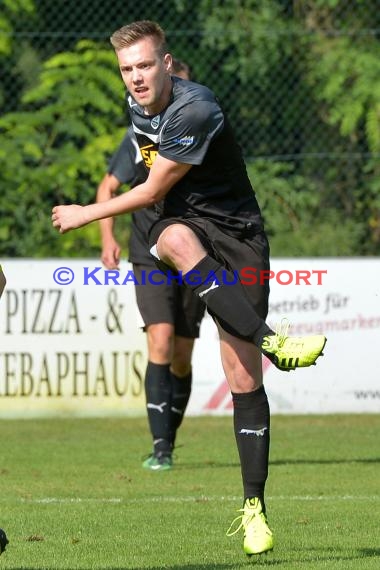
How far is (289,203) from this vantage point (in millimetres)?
13180

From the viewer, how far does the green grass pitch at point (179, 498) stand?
5.26 meters

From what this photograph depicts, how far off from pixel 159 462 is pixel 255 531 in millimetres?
2973

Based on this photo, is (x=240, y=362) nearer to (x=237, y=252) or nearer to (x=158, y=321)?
(x=237, y=252)

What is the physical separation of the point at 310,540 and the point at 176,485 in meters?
1.87

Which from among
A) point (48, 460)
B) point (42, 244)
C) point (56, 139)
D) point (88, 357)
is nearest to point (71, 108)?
point (56, 139)

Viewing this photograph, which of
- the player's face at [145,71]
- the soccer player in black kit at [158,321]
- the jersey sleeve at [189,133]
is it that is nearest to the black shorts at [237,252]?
the jersey sleeve at [189,133]

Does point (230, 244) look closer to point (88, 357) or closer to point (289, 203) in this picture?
point (88, 357)

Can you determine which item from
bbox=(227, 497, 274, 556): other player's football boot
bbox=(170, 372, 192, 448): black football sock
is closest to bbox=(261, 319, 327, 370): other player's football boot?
bbox=(227, 497, 274, 556): other player's football boot

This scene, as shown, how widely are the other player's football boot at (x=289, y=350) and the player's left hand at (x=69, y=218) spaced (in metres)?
0.89

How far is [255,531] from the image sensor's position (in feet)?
17.0

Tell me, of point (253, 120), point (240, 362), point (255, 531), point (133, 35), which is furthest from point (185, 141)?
point (253, 120)

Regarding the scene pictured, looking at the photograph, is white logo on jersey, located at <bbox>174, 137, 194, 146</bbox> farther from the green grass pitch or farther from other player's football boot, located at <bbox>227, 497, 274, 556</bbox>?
the green grass pitch

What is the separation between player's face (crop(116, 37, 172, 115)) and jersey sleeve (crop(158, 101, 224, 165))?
0.43ft

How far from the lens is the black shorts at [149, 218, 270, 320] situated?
5.53 metres
